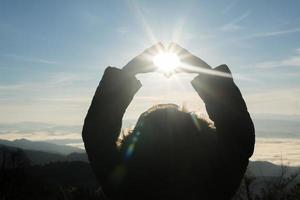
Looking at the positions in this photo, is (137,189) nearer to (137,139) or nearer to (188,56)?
(137,139)

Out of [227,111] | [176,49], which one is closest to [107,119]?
[176,49]

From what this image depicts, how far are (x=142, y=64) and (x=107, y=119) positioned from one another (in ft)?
1.88

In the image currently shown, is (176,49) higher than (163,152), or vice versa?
(176,49)

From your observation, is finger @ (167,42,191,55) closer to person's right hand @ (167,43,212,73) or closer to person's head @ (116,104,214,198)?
person's right hand @ (167,43,212,73)

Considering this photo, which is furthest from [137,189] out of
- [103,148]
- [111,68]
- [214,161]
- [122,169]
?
[111,68]

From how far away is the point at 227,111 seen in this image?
389 centimetres

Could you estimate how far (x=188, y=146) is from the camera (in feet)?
13.3

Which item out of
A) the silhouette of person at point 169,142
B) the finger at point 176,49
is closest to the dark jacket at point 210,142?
the silhouette of person at point 169,142

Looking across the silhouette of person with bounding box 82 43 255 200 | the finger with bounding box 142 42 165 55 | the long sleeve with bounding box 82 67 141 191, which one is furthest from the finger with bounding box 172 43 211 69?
the long sleeve with bounding box 82 67 141 191

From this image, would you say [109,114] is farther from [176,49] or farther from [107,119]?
[176,49]

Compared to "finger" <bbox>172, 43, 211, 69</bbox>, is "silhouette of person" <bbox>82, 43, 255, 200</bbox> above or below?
below

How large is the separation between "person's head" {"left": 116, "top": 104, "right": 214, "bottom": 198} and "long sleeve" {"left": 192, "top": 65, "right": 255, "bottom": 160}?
10.5 inches

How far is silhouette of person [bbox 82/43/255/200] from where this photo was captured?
12.9ft

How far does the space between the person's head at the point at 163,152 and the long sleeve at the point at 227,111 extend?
10.5 inches
